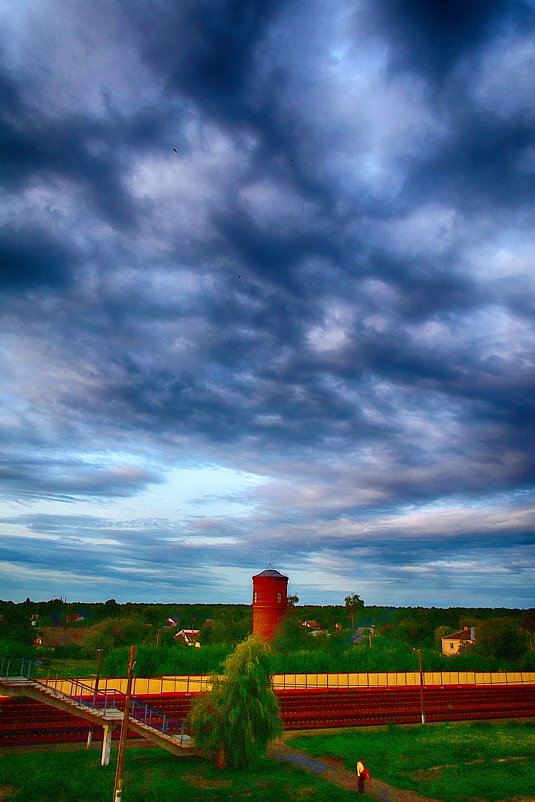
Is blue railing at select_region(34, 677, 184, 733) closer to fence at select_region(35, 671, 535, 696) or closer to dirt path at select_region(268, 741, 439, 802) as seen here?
fence at select_region(35, 671, 535, 696)

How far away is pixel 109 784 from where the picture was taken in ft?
88.4

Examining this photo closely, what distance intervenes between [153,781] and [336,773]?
9351 millimetres

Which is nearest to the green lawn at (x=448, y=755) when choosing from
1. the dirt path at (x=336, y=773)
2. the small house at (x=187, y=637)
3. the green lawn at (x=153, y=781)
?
the dirt path at (x=336, y=773)

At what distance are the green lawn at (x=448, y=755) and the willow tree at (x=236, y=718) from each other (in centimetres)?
561

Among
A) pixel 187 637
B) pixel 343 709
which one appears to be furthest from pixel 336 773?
pixel 187 637

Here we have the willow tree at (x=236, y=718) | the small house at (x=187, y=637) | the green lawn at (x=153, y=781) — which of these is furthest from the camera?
the small house at (x=187, y=637)

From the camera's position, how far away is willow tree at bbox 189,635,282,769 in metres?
30.4

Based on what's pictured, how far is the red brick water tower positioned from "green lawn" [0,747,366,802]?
171 ft

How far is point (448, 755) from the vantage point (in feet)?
115

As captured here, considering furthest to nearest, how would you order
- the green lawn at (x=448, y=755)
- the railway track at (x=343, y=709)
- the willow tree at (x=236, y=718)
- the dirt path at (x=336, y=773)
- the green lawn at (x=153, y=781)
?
the railway track at (x=343, y=709) < the willow tree at (x=236, y=718) < the green lawn at (x=448, y=755) < the dirt path at (x=336, y=773) < the green lawn at (x=153, y=781)

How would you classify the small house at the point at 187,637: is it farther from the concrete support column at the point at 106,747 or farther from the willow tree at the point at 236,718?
the willow tree at the point at 236,718

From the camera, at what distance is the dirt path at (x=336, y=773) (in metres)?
26.6

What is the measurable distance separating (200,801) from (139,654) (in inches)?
1812

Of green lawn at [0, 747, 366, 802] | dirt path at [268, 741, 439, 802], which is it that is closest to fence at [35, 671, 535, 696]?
dirt path at [268, 741, 439, 802]
